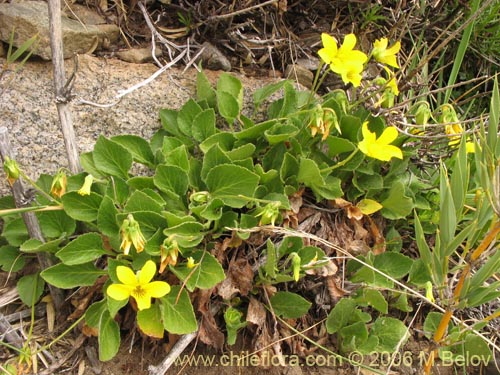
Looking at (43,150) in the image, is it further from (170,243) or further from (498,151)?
(498,151)

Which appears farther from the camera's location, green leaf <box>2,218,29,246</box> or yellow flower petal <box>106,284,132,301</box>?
green leaf <box>2,218,29,246</box>

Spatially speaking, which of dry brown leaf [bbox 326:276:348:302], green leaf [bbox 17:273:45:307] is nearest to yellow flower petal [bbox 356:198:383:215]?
dry brown leaf [bbox 326:276:348:302]

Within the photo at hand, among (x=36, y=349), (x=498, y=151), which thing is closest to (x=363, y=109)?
(x=498, y=151)

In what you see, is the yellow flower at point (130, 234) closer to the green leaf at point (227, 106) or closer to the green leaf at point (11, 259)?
the green leaf at point (11, 259)

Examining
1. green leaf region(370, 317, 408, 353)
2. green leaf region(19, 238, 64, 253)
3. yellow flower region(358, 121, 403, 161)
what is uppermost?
yellow flower region(358, 121, 403, 161)

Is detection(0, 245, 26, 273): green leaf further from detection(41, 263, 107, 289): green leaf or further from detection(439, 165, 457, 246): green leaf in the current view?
detection(439, 165, 457, 246): green leaf

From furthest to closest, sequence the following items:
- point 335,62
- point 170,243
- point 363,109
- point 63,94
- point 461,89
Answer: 1. point 461,89
2. point 363,109
3. point 335,62
4. point 63,94
5. point 170,243
